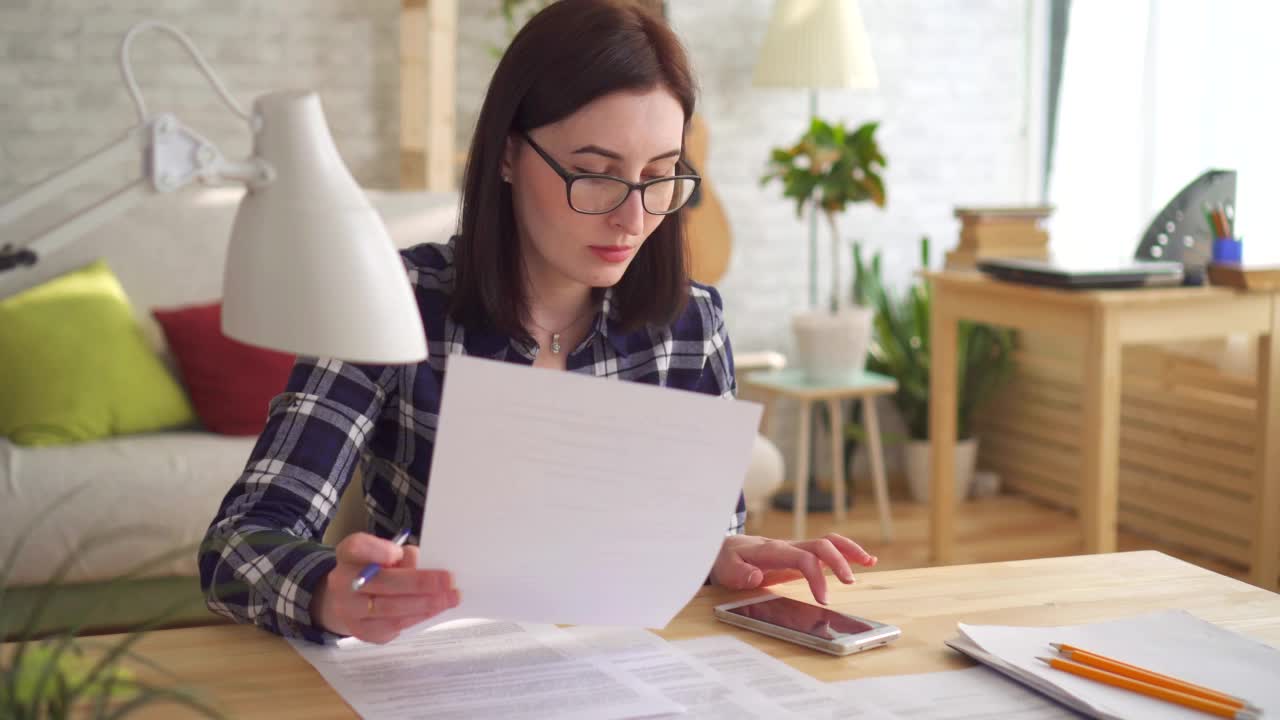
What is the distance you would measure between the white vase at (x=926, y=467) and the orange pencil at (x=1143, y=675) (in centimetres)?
323

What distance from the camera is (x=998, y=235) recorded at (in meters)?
3.31

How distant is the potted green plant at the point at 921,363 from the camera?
13.4 ft

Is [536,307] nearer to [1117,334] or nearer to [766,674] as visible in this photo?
[766,674]

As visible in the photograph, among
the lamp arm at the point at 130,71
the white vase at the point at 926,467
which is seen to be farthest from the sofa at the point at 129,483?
the white vase at the point at 926,467

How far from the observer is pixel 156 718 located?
786mm

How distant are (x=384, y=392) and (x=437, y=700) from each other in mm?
474

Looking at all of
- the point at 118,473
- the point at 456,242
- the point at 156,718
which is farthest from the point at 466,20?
the point at 156,718

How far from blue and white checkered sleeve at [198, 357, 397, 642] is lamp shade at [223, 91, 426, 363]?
0.42 m

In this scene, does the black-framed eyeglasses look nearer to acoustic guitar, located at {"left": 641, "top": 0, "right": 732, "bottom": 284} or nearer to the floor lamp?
acoustic guitar, located at {"left": 641, "top": 0, "right": 732, "bottom": 284}

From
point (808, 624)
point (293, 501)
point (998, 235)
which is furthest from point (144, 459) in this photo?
point (998, 235)

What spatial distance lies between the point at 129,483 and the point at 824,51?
228 cm

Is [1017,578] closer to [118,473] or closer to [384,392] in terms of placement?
[384,392]

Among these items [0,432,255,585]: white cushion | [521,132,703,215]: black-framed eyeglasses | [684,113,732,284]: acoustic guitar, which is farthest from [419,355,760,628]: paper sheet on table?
[684,113,732,284]: acoustic guitar

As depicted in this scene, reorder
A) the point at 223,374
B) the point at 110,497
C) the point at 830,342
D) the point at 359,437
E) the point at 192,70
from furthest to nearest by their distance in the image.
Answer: the point at 830,342 < the point at 192,70 < the point at 223,374 < the point at 110,497 < the point at 359,437
